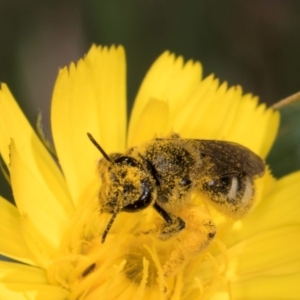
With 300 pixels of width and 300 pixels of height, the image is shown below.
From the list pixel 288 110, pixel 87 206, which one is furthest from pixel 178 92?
pixel 87 206

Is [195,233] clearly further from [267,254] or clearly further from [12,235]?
[12,235]

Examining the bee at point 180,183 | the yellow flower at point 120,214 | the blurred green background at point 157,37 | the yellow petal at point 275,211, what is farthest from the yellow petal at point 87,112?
the blurred green background at point 157,37

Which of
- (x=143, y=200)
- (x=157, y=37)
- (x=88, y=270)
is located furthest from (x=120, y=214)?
(x=157, y=37)

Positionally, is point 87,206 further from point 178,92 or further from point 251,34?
point 251,34

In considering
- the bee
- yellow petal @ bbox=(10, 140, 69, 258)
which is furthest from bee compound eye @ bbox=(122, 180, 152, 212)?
yellow petal @ bbox=(10, 140, 69, 258)

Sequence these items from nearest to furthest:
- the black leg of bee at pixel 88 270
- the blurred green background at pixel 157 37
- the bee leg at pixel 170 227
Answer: the bee leg at pixel 170 227, the black leg of bee at pixel 88 270, the blurred green background at pixel 157 37

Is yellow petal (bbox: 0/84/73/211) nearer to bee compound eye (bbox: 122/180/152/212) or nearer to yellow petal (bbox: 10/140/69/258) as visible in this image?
yellow petal (bbox: 10/140/69/258)

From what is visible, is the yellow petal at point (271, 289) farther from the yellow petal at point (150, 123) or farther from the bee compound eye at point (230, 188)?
the yellow petal at point (150, 123)
